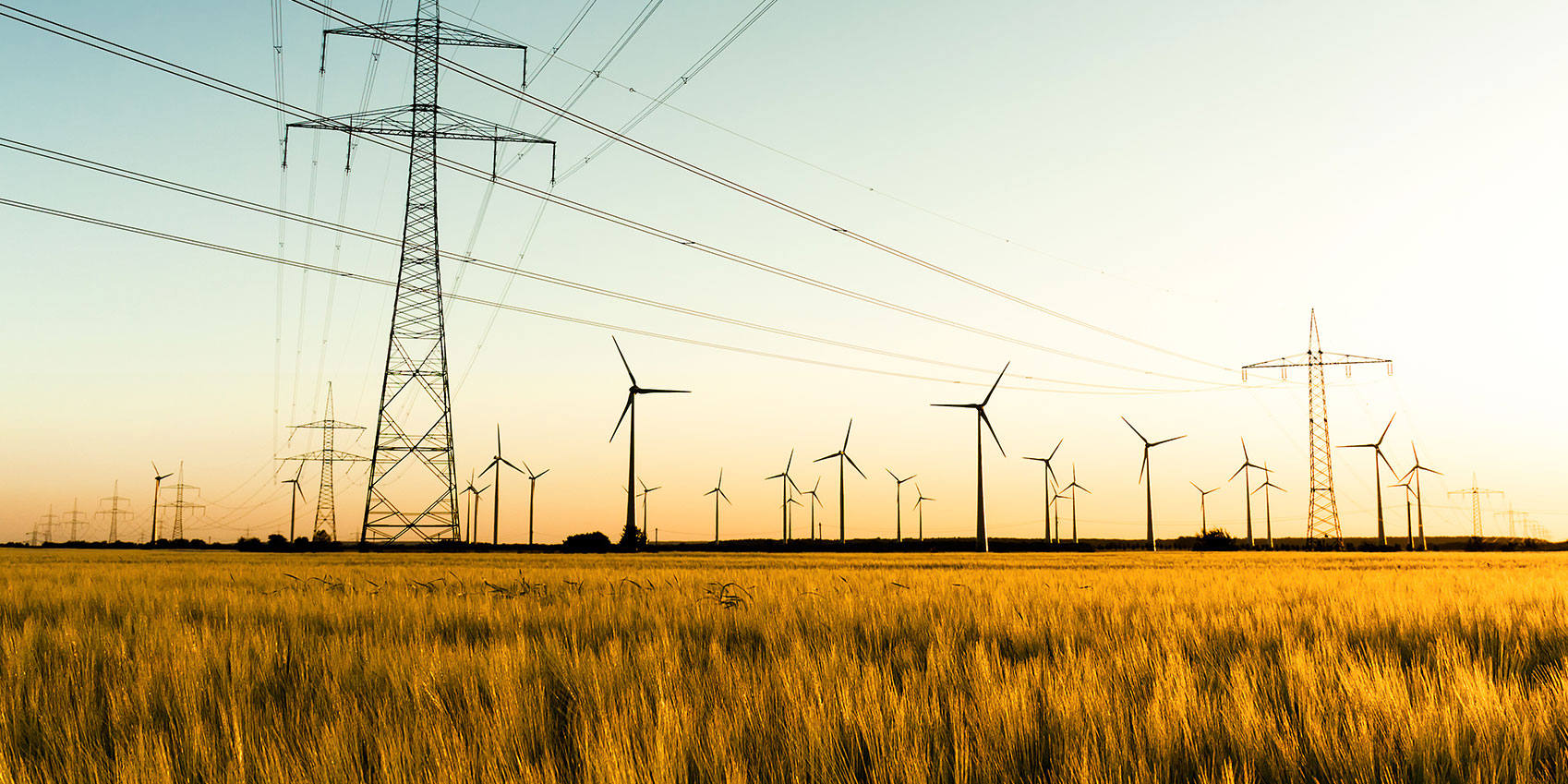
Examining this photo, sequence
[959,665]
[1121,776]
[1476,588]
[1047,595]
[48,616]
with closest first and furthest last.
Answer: [1121,776]
[959,665]
[48,616]
[1047,595]
[1476,588]

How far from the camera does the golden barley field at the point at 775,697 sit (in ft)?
17.9

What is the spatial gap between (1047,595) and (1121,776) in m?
14.8

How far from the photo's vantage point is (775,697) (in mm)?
7293

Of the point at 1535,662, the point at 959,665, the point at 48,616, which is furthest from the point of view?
the point at 48,616

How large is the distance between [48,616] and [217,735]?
11.5m

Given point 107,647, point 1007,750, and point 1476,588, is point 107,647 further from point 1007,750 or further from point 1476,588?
point 1476,588

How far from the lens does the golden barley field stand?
5.45 m

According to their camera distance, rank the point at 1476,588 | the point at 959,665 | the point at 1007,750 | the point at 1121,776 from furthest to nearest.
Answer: the point at 1476,588 < the point at 959,665 < the point at 1007,750 < the point at 1121,776

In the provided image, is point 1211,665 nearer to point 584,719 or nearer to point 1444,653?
point 1444,653

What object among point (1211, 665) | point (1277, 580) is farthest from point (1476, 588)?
point (1211, 665)

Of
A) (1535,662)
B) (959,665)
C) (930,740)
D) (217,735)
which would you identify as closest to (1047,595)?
(1535,662)

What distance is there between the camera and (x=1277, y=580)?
27.6 m

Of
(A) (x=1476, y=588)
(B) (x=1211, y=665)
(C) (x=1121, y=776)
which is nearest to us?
(C) (x=1121, y=776)

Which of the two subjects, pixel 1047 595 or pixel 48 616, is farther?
pixel 1047 595
